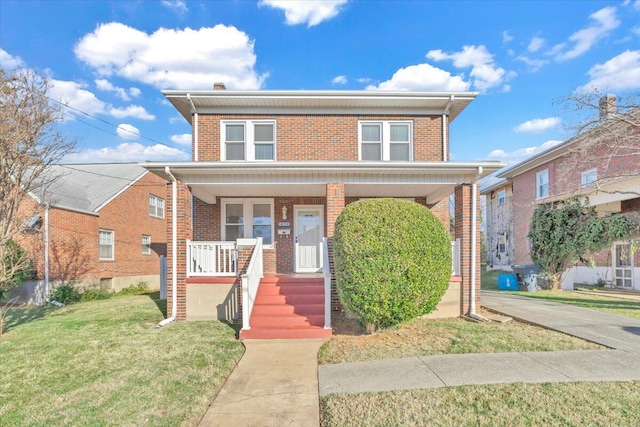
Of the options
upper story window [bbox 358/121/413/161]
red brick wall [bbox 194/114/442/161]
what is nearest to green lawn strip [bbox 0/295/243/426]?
red brick wall [bbox 194/114/442/161]

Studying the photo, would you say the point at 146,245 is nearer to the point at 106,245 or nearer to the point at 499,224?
the point at 106,245

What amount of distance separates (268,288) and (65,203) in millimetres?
10988

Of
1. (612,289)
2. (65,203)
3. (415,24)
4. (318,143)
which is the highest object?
(415,24)

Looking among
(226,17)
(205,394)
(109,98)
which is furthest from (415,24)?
(109,98)

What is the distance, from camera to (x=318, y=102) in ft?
33.9

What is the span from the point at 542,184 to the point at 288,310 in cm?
1773

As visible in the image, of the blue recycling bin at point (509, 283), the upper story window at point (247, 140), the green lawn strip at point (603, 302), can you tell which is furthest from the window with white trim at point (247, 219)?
the blue recycling bin at point (509, 283)

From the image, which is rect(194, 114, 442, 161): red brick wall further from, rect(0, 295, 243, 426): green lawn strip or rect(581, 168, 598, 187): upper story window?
rect(581, 168, 598, 187): upper story window

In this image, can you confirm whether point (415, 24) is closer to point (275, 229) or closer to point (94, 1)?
point (275, 229)

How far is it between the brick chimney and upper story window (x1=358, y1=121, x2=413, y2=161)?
5.63 m

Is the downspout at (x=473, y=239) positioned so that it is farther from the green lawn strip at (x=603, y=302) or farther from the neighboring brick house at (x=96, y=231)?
the neighboring brick house at (x=96, y=231)

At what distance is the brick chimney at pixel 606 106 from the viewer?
9922mm

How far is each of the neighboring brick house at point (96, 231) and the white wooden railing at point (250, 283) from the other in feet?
24.7

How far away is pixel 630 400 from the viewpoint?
3646 millimetres
